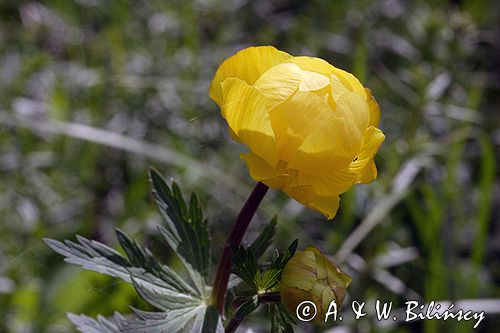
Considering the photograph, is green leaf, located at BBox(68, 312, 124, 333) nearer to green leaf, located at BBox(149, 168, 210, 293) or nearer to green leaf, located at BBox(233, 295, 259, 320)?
green leaf, located at BBox(149, 168, 210, 293)

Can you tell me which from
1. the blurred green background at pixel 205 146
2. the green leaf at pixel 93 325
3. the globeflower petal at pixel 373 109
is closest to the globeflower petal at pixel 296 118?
the globeflower petal at pixel 373 109

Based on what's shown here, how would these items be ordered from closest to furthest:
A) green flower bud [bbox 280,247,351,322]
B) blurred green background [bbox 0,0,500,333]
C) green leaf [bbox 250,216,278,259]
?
1. green flower bud [bbox 280,247,351,322]
2. green leaf [bbox 250,216,278,259]
3. blurred green background [bbox 0,0,500,333]

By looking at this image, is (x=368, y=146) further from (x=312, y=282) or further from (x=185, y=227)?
(x=185, y=227)

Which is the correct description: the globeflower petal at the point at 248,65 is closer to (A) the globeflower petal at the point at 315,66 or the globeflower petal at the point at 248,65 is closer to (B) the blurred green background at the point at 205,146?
(A) the globeflower petal at the point at 315,66

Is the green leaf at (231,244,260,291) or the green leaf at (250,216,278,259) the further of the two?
the green leaf at (250,216,278,259)

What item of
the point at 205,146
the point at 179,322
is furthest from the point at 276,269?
the point at 205,146

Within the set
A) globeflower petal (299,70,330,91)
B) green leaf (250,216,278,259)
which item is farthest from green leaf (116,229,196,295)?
globeflower petal (299,70,330,91)

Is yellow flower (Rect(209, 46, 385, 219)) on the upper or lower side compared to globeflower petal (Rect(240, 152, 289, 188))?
upper

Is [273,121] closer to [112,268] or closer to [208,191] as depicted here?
[112,268]
